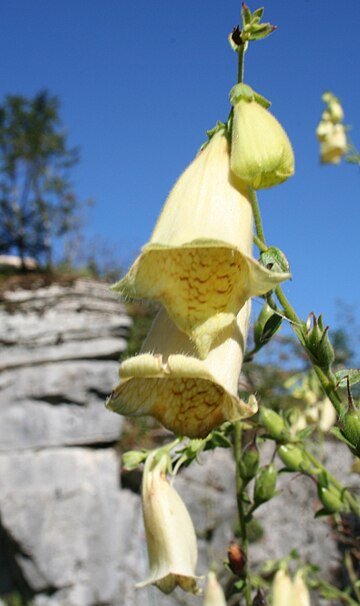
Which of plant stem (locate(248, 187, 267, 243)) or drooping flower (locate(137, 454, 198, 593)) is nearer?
plant stem (locate(248, 187, 267, 243))

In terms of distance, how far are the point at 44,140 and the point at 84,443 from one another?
14.7ft

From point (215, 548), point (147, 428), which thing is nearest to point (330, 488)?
point (215, 548)

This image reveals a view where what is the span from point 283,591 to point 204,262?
0.76 meters

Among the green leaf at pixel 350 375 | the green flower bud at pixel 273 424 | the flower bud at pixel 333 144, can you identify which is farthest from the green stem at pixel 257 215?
the flower bud at pixel 333 144

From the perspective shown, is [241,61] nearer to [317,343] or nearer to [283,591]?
[317,343]

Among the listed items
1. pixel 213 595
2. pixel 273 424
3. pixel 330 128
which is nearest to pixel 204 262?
pixel 273 424

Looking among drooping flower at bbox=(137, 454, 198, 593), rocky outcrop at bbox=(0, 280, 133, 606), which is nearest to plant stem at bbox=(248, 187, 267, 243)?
drooping flower at bbox=(137, 454, 198, 593)

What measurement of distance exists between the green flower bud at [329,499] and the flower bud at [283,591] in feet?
1.16

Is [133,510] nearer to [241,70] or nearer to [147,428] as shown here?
[147,428]

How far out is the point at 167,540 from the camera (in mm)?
732

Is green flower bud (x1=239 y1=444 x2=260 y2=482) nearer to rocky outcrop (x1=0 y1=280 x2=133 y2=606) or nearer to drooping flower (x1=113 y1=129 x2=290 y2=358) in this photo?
drooping flower (x1=113 y1=129 x2=290 y2=358)

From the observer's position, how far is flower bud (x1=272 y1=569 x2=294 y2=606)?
1.00 m

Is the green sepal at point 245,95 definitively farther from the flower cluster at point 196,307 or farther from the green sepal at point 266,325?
the green sepal at point 266,325

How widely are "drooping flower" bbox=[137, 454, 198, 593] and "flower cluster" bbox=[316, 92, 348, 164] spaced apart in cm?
188
